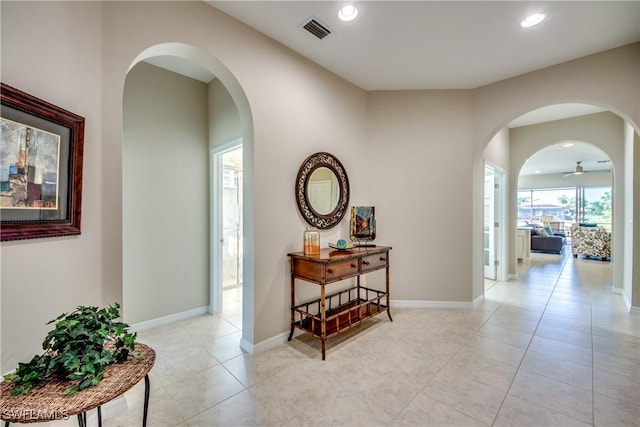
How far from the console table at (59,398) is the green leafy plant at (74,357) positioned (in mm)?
24

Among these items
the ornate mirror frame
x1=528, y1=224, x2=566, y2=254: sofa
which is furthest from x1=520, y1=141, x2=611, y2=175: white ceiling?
the ornate mirror frame

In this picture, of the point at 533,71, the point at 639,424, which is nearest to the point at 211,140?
the point at 533,71

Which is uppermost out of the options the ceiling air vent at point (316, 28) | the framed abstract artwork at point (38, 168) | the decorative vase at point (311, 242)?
the ceiling air vent at point (316, 28)

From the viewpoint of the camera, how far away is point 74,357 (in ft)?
3.48

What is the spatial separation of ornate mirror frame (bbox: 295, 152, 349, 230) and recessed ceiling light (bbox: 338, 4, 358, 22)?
1.19 m

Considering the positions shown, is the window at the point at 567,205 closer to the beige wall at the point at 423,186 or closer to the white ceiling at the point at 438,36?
the beige wall at the point at 423,186

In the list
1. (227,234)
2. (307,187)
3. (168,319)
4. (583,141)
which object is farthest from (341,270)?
(583,141)

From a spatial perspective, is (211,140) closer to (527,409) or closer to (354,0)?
(354,0)

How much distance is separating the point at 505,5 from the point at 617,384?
2876 mm

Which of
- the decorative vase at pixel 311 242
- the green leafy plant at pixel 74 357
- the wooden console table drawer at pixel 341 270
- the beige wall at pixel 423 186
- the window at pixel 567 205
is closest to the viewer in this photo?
the green leafy plant at pixel 74 357

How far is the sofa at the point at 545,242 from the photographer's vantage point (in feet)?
25.0

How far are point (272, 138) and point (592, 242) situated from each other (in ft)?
28.2

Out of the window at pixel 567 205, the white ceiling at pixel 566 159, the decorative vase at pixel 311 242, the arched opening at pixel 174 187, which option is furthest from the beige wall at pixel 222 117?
the window at pixel 567 205

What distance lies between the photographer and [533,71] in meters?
3.04
